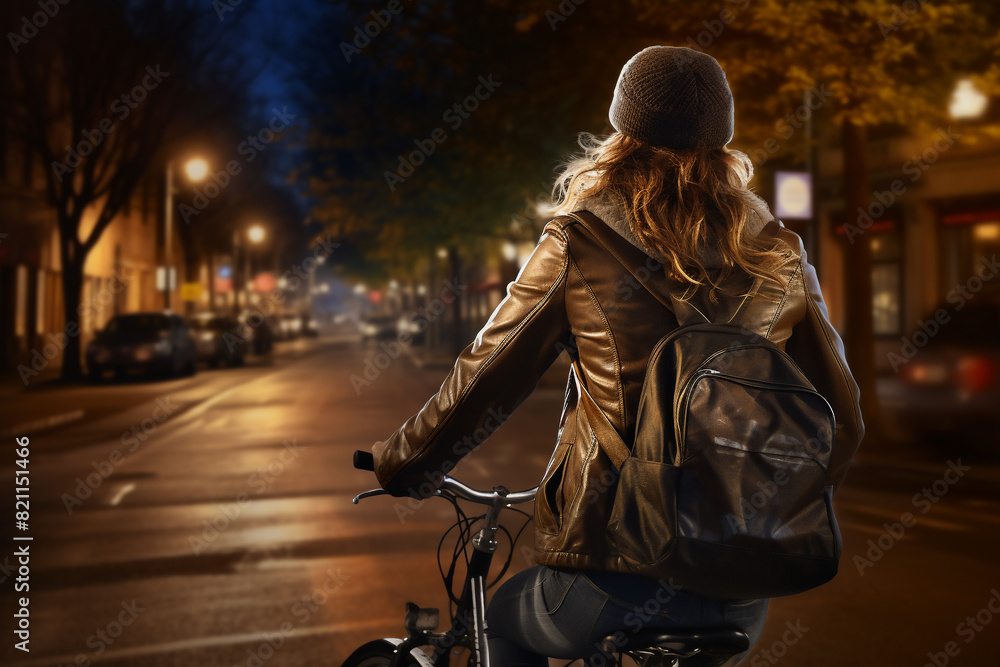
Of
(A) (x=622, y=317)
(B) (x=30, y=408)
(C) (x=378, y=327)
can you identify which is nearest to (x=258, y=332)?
(C) (x=378, y=327)

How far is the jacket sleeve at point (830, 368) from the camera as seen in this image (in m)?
1.87

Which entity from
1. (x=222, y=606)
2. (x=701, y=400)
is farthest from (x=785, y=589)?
(x=222, y=606)

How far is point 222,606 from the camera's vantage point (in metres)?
5.21

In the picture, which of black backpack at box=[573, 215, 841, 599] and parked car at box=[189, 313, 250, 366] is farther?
parked car at box=[189, 313, 250, 366]

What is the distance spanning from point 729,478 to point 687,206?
20.5 inches

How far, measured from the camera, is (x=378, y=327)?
63531 mm

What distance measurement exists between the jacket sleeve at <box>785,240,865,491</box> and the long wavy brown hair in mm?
160

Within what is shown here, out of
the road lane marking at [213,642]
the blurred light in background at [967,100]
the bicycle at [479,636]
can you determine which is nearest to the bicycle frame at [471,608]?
the bicycle at [479,636]

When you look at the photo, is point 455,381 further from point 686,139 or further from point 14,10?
point 14,10

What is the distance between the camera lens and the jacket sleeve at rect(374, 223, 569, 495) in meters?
1.76

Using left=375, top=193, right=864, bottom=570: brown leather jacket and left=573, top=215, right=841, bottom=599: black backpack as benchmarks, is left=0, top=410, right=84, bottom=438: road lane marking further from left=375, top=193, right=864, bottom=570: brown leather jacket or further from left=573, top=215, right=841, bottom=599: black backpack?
left=573, top=215, right=841, bottom=599: black backpack

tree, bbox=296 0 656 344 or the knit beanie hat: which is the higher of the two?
tree, bbox=296 0 656 344

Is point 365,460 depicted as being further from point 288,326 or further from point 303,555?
point 288,326

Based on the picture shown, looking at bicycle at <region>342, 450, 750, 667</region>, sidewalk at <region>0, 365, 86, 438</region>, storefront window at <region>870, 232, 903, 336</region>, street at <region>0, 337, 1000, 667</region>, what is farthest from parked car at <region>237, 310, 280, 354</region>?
bicycle at <region>342, 450, 750, 667</region>
